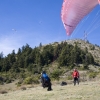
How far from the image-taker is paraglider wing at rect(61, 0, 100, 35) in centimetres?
1483

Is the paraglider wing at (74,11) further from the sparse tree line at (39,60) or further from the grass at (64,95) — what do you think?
the sparse tree line at (39,60)

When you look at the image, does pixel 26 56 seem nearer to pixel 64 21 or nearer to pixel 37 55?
pixel 37 55

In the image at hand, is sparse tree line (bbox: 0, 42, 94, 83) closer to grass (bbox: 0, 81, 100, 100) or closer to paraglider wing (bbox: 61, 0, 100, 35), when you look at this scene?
grass (bbox: 0, 81, 100, 100)

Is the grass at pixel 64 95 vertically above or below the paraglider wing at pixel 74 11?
below

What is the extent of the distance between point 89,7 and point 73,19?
119cm

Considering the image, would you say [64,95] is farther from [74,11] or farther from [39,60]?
[39,60]

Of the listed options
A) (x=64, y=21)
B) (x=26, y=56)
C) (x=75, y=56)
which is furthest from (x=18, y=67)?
(x=64, y=21)

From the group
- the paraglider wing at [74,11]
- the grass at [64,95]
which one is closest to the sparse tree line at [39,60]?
the grass at [64,95]

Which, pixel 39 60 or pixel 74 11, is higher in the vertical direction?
pixel 39 60

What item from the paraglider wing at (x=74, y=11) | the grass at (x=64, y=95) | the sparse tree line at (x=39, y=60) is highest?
the sparse tree line at (x=39, y=60)

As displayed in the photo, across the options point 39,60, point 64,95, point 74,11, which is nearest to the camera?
point 74,11

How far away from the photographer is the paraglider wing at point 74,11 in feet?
48.7

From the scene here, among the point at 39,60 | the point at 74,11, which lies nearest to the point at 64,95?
the point at 74,11

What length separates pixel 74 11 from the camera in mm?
15688
